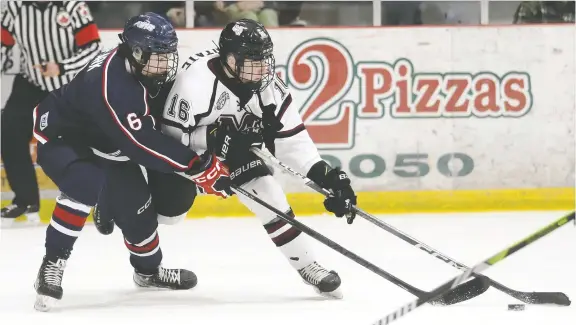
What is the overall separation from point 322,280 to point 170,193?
571 millimetres

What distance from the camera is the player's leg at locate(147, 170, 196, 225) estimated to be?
3.80 metres

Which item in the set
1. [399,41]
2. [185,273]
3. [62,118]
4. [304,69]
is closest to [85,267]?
[185,273]

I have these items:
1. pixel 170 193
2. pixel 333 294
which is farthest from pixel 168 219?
pixel 333 294

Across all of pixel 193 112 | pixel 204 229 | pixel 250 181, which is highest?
→ pixel 193 112

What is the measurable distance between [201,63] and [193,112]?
6.9 inches

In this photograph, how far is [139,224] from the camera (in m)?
3.75

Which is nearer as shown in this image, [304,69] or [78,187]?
[78,187]

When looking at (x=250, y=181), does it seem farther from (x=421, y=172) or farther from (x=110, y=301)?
(x=421, y=172)

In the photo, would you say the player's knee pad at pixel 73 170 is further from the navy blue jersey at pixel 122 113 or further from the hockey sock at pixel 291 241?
the hockey sock at pixel 291 241

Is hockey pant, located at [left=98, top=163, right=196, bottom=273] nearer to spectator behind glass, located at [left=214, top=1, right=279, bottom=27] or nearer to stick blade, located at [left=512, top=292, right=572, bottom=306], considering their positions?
stick blade, located at [left=512, top=292, right=572, bottom=306]

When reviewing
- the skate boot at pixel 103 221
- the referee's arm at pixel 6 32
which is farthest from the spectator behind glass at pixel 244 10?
the skate boot at pixel 103 221

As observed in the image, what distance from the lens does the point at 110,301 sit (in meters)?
3.74

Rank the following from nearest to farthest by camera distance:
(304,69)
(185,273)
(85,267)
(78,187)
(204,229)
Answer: (78,187)
(185,273)
(85,267)
(204,229)
(304,69)

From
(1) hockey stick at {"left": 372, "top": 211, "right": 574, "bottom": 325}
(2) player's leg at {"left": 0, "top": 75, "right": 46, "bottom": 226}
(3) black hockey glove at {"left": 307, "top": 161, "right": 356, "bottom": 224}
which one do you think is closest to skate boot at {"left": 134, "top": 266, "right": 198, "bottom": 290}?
(3) black hockey glove at {"left": 307, "top": 161, "right": 356, "bottom": 224}
